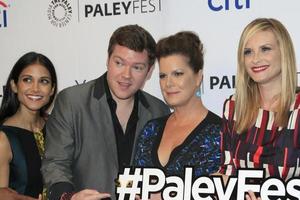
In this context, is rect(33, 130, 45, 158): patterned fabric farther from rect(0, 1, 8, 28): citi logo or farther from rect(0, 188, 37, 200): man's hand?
rect(0, 1, 8, 28): citi logo

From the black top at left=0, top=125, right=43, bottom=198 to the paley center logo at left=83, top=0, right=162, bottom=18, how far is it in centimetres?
69

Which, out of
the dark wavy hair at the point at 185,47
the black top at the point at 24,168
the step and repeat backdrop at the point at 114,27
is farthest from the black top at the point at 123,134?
the black top at the point at 24,168

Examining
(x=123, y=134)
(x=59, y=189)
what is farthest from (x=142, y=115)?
(x=59, y=189)

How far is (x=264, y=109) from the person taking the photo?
75.9 inches

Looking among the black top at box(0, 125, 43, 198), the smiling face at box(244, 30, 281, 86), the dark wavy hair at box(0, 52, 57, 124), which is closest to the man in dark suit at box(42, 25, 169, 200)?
the black top at box(0, 125, 43, 198)

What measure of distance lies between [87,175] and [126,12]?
0.78 meters

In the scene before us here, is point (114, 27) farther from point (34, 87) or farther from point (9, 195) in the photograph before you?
point (9, 195)

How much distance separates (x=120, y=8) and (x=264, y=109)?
864 millimetres

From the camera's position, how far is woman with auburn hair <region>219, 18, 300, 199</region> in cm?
184

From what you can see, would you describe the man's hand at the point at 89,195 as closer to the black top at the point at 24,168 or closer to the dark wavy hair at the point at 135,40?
the black top at the point at 24,168

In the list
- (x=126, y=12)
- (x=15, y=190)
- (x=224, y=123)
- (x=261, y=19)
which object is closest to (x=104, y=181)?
(x=15, y=190)

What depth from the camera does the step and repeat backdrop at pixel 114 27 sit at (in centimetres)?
212

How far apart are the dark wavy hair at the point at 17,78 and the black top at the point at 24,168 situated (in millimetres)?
138

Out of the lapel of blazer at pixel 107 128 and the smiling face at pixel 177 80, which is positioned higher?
the smiling face at pixel 177 80
